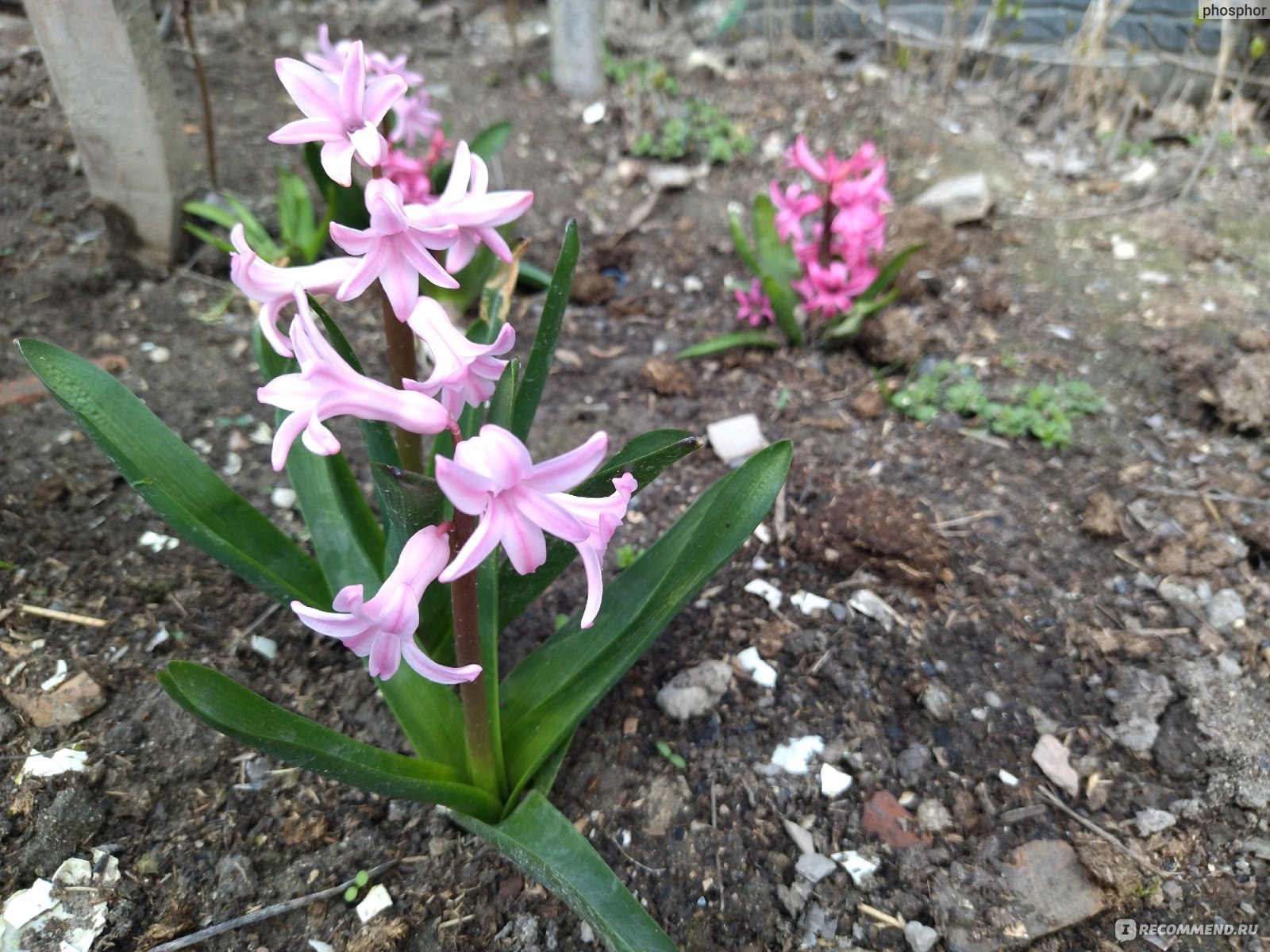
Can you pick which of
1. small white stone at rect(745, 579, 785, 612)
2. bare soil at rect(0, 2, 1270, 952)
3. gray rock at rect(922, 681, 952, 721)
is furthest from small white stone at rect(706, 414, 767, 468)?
gray rock at rect(922, 681, 952, 721)

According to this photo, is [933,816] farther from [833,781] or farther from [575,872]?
[575,872]

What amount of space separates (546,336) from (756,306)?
1.55 m

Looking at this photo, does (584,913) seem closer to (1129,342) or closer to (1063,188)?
(1129,342)

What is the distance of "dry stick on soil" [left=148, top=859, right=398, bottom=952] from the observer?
1413mm

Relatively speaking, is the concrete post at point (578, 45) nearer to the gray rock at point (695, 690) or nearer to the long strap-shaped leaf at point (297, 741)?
the gray rock at point (695, 690)

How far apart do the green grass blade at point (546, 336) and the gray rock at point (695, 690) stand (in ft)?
2.18

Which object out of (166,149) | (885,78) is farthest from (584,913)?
(885,78)

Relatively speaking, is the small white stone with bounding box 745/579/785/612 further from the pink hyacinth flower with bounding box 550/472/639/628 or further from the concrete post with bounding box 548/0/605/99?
the concrete post with bounding box 548/0/605/99

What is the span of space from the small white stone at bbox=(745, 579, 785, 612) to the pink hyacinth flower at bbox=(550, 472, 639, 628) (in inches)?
44.0

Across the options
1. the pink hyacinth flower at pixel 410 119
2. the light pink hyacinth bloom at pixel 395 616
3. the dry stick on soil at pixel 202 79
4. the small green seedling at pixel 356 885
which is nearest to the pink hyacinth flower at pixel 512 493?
the light pink hyacinth bloom at pixel 395 616

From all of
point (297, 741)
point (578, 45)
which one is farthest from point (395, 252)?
point (578, 45)

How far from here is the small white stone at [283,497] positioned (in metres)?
2.20

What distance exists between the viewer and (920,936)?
149 centimetres

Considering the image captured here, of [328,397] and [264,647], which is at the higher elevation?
[328,397]
